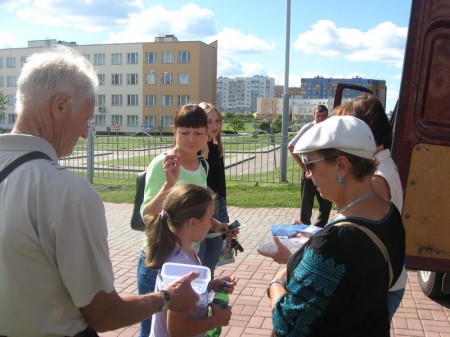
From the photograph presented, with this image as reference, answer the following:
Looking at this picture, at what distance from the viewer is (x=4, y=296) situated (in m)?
1.54

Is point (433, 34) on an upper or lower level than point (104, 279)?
upper

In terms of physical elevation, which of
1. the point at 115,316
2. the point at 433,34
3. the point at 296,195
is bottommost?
the point at 296,195

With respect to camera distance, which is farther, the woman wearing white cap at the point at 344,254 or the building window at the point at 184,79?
the building window at the point at 184,79

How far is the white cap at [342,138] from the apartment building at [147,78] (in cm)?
6731

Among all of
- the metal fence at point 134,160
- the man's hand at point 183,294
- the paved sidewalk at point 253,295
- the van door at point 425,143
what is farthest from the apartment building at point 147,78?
the man's hand at point 183,294

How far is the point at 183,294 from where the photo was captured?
6.46ft

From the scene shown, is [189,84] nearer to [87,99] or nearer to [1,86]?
[1,86]

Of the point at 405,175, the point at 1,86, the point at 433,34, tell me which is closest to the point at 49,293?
the point at 405,175

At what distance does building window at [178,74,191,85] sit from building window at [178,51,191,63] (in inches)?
87.5

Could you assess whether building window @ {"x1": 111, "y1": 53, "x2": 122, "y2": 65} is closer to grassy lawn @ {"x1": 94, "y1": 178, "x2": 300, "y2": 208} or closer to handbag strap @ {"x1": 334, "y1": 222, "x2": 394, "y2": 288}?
grassy lawn @ {"x1": 94, "y1": 178, "x2": 300, "y2": 208}

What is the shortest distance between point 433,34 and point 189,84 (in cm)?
6724

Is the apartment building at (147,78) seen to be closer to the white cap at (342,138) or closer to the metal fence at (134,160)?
the metal fence at (134,160)

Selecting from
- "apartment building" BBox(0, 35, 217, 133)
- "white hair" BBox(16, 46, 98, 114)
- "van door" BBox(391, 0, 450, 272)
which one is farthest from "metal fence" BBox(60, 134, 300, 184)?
"apartment building" BBox(0, 35, 217, 133)

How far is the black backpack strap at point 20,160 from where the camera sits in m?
1.52
